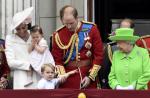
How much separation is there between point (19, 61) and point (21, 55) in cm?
12

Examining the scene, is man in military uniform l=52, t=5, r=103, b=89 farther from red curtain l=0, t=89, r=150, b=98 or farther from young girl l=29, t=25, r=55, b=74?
red curtain l=0, t=89, r=150, b=98

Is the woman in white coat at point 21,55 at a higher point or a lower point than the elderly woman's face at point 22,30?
lower

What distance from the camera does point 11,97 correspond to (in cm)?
837

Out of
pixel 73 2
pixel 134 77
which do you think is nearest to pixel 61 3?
pixel 73 2

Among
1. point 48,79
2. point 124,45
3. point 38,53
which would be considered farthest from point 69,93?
point 38,53

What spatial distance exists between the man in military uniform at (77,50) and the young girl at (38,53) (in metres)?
0.10

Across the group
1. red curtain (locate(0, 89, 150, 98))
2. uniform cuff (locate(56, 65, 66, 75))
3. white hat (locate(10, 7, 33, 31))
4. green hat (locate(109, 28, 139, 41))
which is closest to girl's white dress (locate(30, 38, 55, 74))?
uniform cuff (locate(56, 65, 66, 75))

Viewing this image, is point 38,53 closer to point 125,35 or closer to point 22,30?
point 22,30

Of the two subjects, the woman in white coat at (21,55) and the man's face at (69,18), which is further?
the woman in white coat at (21,55)

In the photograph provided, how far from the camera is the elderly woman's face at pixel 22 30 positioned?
30.0 ft

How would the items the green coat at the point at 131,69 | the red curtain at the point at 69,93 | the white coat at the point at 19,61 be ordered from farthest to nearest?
the white coat at the point at 19,61 → the green coat at the point at 131,69 → the red curtain at the point at 69,93

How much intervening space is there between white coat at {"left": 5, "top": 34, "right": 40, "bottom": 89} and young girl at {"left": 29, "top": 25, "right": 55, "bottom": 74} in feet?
0.24

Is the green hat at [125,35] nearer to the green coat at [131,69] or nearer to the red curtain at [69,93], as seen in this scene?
the green coat at [131,69]

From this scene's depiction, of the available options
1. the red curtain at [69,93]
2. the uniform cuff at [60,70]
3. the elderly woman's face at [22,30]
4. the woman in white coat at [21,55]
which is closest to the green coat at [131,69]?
the red curtain at [69,93]
